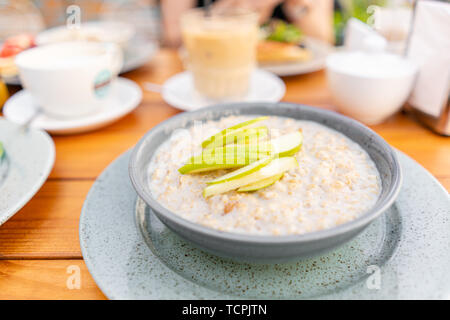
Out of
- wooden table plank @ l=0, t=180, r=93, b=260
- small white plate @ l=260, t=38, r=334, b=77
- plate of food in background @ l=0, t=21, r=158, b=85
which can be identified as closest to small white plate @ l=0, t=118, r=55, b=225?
wooden table plank @ l=0, t=180, r=93, b=260

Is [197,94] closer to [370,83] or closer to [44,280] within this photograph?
[370,83]

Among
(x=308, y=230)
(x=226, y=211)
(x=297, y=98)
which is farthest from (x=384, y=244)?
(x=297, y=98)

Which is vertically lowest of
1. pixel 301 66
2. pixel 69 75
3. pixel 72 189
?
pixel 72 189

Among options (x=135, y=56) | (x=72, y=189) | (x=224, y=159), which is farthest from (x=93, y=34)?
(x=224, y=159)

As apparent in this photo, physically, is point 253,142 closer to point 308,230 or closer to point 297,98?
point 308,230

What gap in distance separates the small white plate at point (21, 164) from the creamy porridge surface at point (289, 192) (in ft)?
0.99

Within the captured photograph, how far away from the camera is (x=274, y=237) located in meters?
0.62

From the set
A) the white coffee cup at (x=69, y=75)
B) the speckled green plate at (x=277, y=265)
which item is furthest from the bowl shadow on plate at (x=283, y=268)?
the white coffee cup at (x=69, y=75)

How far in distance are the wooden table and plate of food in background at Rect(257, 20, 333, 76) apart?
2.6 inches

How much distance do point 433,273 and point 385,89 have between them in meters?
0.78

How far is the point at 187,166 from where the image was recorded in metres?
0.85

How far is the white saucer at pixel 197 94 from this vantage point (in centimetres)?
154

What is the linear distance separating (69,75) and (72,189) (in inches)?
19.1

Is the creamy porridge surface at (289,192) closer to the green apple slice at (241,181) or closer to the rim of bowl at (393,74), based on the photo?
the green apple slice at (241,181)
